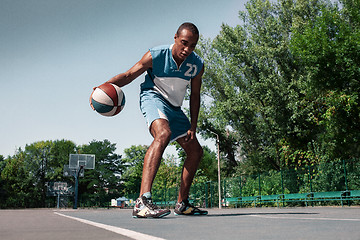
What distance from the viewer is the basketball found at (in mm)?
4070

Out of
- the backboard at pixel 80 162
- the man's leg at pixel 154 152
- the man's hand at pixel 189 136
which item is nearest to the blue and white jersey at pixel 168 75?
the man's hand at pixel 189 136

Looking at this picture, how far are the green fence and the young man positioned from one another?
11.9 m

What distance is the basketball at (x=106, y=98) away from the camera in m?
4.07

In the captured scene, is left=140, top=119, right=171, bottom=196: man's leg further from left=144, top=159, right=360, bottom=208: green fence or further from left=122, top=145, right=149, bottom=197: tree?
left=122, top=145, right=149, bottom=197: tree

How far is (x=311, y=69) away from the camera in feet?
61.8

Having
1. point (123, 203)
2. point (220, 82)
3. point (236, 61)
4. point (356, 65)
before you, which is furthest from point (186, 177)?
point (123, 203)

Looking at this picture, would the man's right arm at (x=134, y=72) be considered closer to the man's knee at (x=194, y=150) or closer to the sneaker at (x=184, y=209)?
the man's knee at (x=194, y=150)

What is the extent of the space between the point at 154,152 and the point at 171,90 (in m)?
0.94

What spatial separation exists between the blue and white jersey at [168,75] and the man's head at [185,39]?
0.16 metres

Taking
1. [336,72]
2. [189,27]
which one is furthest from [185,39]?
[336,72]

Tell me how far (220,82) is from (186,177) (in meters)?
22.4

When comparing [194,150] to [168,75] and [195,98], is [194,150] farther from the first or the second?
[168,75]

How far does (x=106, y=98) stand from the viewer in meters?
4.07

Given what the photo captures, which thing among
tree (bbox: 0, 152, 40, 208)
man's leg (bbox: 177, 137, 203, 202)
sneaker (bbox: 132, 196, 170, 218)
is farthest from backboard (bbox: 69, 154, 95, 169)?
sneaker (bbox: 132, 196, 170, 218)
